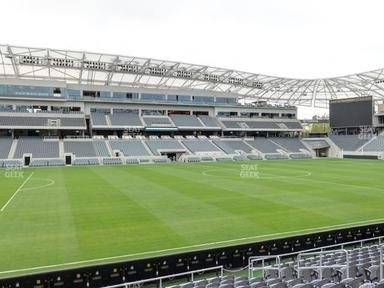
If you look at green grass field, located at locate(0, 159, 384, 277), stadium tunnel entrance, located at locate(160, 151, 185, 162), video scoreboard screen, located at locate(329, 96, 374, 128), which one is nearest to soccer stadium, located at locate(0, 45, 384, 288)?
green grass field, located at locate(0, 159, 384, 277)

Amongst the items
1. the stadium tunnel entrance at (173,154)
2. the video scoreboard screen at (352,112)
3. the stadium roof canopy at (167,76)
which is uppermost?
the stadium roof canopy at (167,76)

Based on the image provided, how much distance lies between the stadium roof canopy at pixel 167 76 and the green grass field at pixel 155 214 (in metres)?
29.6

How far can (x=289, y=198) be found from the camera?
25.0 metres

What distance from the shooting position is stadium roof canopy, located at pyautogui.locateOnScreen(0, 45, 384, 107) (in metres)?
→ 57.7

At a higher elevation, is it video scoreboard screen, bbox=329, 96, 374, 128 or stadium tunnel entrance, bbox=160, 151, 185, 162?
video scoreboard screen, bbox=329, 96, 374, 128

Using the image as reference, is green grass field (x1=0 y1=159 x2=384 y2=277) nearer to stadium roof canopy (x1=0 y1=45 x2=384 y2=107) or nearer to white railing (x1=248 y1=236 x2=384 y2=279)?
white railing (x1=248 y1=236 x2=384 y2=279)

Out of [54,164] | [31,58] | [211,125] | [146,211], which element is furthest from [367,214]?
[211,125]

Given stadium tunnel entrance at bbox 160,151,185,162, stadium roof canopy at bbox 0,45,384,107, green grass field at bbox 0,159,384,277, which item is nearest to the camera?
green grass field at bbox 0,159,384,277

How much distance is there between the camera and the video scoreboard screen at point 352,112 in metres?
71.3

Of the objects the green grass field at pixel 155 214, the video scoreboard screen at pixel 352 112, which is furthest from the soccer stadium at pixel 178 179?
the video scoreboard screen at pixel 352 112

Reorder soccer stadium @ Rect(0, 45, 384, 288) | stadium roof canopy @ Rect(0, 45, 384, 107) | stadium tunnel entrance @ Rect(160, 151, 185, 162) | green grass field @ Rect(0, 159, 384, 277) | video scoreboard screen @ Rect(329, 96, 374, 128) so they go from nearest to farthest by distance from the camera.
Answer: soccer stadium @ Rect(0, 45, 384, 288)
green grass field @ Rect(0, 159, 384, 277)
stadium roof canopy @ Rect(0, 45, 384, 107)
stadium tunnel entrance @ Rect(160, 151, 185, 162)
video scoreboard screen @ Rect(329, 96, 374, 128)

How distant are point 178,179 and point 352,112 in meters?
50.8

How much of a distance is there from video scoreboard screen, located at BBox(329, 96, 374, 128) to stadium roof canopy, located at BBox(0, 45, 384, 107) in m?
3.51

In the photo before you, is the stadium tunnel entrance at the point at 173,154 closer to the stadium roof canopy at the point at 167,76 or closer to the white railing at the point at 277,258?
the stadium roof canopy at the point at 167,76
